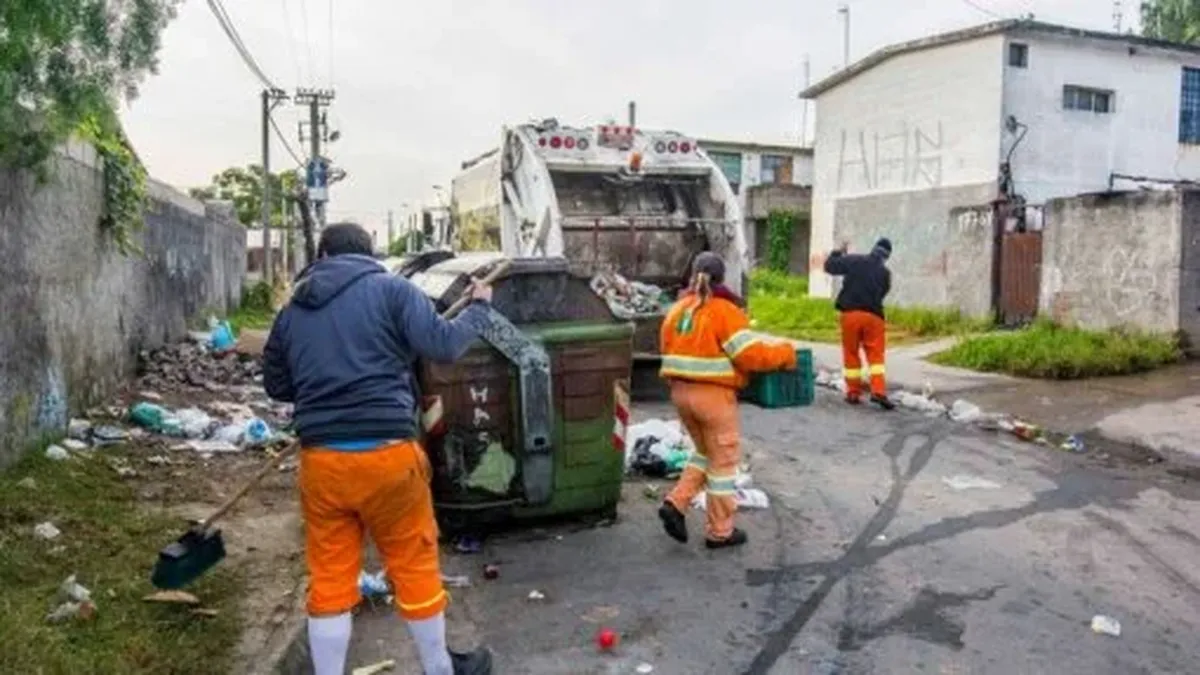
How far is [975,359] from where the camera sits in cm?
1251

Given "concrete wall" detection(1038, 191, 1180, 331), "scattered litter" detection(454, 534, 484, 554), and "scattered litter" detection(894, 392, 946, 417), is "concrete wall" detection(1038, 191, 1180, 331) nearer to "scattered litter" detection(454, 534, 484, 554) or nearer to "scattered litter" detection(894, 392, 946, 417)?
"scattered litter" detection(894, 392, 946, 417)

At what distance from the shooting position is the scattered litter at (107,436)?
7.06m

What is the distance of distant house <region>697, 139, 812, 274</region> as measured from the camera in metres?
30.5

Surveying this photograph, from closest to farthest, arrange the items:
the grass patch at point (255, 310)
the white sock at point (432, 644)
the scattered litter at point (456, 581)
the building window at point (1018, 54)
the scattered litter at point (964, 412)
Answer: the white sock at point (432, 644) → the scattered litter at point (456, 581) → the scattered litter at point (964, 412) → the grass patch at point (255, 310) → the building window at point (1018, 54)

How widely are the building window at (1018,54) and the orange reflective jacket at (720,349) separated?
14.6m

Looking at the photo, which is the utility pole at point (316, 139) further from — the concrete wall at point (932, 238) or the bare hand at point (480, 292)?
the bare hand at point (480, 292)

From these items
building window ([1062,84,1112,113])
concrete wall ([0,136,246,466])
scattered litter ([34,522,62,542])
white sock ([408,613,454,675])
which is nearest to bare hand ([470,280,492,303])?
white sock ([408,613,454,675])

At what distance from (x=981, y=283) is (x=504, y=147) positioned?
8.55 meters

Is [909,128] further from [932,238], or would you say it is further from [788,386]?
[788,386]

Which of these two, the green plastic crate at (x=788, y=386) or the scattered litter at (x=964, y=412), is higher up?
the green plastic crate at (x=788, y=386)

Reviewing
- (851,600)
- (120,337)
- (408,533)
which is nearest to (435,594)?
(408,533)

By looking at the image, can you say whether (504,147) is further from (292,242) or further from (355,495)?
(292,242)

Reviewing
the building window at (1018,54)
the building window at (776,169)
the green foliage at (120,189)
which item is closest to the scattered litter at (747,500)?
the green foliage at (120,189)

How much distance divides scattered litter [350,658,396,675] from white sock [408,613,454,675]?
0.35 m
